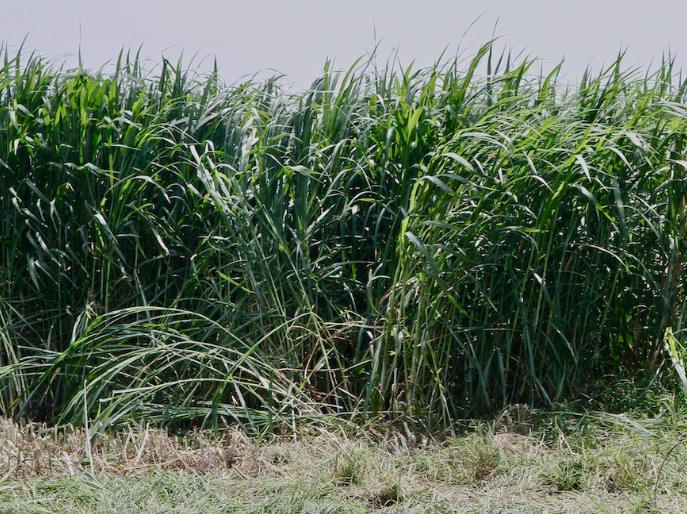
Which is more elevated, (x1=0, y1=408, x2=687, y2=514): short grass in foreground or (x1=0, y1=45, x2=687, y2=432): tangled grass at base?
(x1=0, y1=45, x2=687, y2=432): tangled grass at base

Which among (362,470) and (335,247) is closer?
(362,470)

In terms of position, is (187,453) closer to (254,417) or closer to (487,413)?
(254,417)

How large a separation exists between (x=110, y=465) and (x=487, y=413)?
1.52 meters

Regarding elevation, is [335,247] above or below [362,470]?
above

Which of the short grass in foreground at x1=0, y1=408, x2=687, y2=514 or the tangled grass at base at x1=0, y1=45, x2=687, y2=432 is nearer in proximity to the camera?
the short grass in foreground at x1=0, y1=408, x2=687, y2=514

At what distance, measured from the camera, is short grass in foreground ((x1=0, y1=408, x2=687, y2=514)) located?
87.2 inches

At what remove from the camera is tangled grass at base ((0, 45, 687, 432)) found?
2799 mm

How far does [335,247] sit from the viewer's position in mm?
3193

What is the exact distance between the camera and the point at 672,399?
2.81 metres

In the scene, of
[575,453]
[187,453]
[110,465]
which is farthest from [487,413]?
[110,465]

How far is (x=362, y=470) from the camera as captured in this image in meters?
2.40

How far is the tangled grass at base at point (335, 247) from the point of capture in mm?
2799

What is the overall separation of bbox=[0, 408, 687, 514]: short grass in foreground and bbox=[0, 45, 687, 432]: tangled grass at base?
0.16 meters

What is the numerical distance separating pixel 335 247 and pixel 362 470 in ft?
3.64
